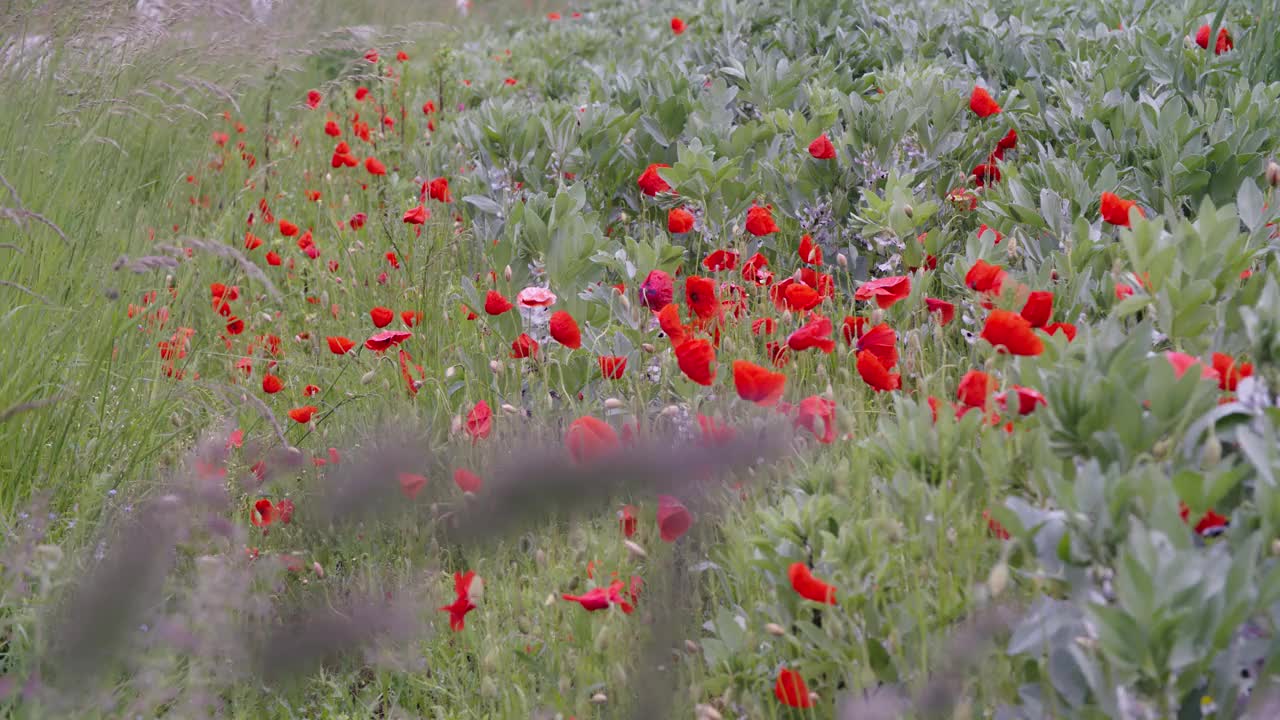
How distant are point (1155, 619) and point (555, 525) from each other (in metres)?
1.16

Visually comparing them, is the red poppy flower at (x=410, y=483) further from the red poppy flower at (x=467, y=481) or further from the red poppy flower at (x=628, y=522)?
the red poppy flower at (x=628, y=522)

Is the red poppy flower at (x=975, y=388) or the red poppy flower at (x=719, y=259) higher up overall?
the red poppy flower at (x=975, y=388)

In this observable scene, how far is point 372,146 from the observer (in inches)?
216

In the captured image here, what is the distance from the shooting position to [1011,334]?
170 centimetres

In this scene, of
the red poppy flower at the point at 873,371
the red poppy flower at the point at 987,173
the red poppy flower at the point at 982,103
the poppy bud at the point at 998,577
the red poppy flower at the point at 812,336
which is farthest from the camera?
the red poppy flower at the point at 987,173

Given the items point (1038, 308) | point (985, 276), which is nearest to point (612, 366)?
point (985, 276)

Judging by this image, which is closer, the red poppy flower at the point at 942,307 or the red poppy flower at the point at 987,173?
the red poppy flower at the point at 942,307

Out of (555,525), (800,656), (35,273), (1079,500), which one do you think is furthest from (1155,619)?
(35,273)

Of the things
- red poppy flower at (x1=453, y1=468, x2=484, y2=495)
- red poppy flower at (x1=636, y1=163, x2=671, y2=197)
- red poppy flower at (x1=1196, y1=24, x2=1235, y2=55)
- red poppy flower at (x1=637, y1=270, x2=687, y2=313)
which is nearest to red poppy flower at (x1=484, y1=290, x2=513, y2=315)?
red poppy flower at (x1=637, y1=270, x2=687, y2=313)

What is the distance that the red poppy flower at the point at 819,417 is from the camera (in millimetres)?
1873

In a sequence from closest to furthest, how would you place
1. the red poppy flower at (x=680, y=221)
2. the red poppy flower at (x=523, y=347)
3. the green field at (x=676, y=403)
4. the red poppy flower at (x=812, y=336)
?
the green field at (x=676, y=403), the red poppy flower at (x=812, y=336), the red poppy flower at (x=523, y=347), the red poppy flower at (x=680, y=221)

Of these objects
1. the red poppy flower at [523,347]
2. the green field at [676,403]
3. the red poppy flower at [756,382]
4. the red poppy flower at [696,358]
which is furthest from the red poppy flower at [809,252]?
the red poppy flower at [756,382]

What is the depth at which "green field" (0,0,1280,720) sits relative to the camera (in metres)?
1.48

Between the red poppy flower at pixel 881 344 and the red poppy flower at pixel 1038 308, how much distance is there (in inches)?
10.5
